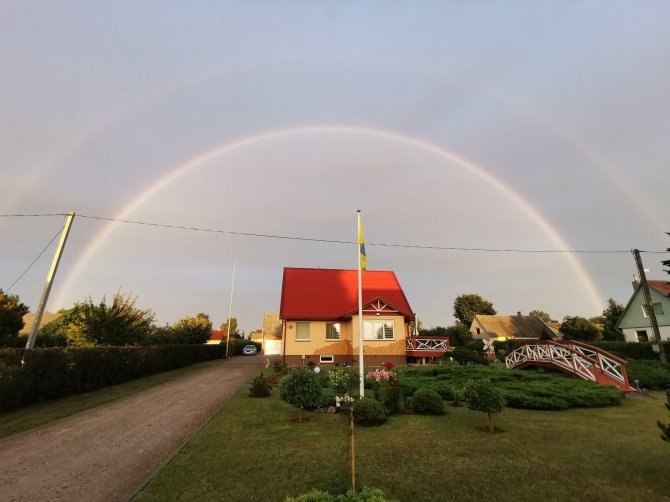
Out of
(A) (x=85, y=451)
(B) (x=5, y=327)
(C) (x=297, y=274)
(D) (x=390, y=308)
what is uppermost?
(C) (x=297, y=274)

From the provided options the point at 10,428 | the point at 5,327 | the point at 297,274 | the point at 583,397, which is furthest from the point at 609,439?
the point at 5,327

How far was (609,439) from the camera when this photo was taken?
9.62m

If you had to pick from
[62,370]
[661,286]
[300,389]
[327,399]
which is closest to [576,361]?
[327,399]

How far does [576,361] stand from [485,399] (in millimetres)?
12079

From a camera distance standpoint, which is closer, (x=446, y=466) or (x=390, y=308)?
(x=446, y=466)

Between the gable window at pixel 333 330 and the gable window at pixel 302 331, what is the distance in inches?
75.7

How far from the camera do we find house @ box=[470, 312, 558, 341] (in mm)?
64688

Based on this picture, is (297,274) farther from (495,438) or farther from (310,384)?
(495,438)

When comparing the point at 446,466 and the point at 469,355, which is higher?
the point at 469,355

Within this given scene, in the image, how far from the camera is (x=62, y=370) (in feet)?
56.4

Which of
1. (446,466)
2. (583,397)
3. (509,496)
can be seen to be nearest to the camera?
(509,496)

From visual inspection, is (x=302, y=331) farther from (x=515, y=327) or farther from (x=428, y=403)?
(x=515, y=327)

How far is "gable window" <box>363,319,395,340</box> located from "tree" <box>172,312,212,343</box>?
26220mm

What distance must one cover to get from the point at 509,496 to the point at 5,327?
3562cm
